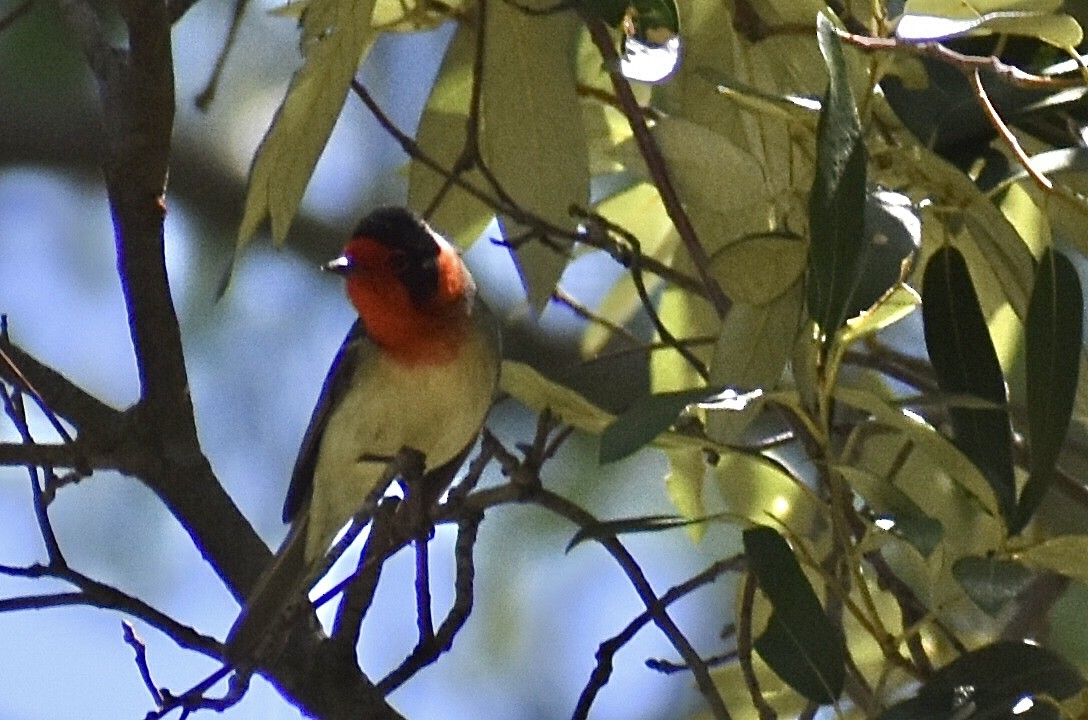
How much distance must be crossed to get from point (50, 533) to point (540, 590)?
291 centimetres

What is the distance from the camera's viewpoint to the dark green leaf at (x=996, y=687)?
124 centimetres

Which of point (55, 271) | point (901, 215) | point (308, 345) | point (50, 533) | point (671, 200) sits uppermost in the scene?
point (55, 271)

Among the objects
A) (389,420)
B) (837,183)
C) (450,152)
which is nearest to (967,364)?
(837,183)

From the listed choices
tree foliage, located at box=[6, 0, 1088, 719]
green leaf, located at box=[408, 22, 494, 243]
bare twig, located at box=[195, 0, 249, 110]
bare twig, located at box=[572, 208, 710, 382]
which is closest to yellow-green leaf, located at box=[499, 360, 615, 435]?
tree foliage, located at box=[6, 0, 1088, 719]

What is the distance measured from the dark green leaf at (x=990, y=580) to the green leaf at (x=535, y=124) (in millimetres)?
639

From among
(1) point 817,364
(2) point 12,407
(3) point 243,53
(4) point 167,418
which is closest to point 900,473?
(1) point 817,364

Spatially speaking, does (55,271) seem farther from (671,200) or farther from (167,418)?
(671,200)

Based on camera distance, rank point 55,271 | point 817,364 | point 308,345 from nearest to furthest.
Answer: point 817,364, point 308,345, point 55,271

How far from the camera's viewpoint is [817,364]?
129 centimetres

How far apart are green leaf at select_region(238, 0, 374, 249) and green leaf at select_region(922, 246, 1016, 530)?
1.91 feet

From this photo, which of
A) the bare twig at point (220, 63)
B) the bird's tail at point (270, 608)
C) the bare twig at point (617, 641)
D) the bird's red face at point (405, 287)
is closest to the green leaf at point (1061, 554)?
the bare twig at point (617, 641)

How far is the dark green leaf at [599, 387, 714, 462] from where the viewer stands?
1.14m

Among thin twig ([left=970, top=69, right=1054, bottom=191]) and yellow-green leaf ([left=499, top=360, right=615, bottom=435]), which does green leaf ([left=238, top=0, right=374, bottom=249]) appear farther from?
thin twig ([left=970, top=69, right=1054, bottom=191])

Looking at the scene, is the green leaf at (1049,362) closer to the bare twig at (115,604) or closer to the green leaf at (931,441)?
the green leaf at (931,441)
